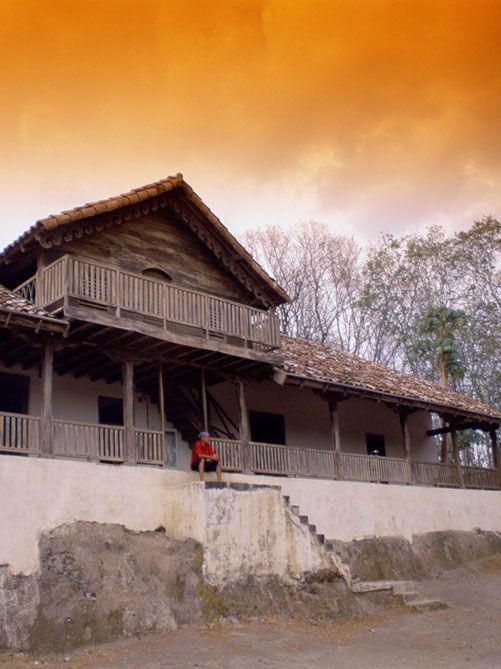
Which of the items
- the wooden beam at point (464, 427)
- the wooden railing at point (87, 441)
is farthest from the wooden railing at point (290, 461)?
the wooden beam at point (464, 427)

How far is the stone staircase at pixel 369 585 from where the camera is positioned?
16.2m

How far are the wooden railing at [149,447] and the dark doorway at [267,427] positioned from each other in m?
5.43

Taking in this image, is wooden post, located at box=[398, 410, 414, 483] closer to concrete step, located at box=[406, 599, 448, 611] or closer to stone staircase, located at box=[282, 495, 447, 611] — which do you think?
stone staircase, located at box=[282, 495, 447, 611]

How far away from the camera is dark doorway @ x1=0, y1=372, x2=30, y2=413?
17.2m

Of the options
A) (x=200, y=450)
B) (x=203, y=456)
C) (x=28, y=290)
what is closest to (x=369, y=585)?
(x=203, y=456)

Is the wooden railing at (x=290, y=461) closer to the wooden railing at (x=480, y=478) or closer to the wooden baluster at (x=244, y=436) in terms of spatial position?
the wooden baluster at (x=244, y=436)

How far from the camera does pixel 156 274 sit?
752 inches

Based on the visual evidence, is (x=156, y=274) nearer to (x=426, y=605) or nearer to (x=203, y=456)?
(x=203, y=456)

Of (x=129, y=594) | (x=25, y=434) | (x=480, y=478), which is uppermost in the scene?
(x=25, y=434)

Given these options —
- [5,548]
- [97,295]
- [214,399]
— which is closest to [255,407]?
[214,399]

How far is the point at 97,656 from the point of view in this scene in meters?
12.2

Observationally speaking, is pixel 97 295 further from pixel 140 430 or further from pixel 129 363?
pixel 140 430

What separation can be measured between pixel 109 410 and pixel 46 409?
400 cm

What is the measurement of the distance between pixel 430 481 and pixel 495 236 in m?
19.6
